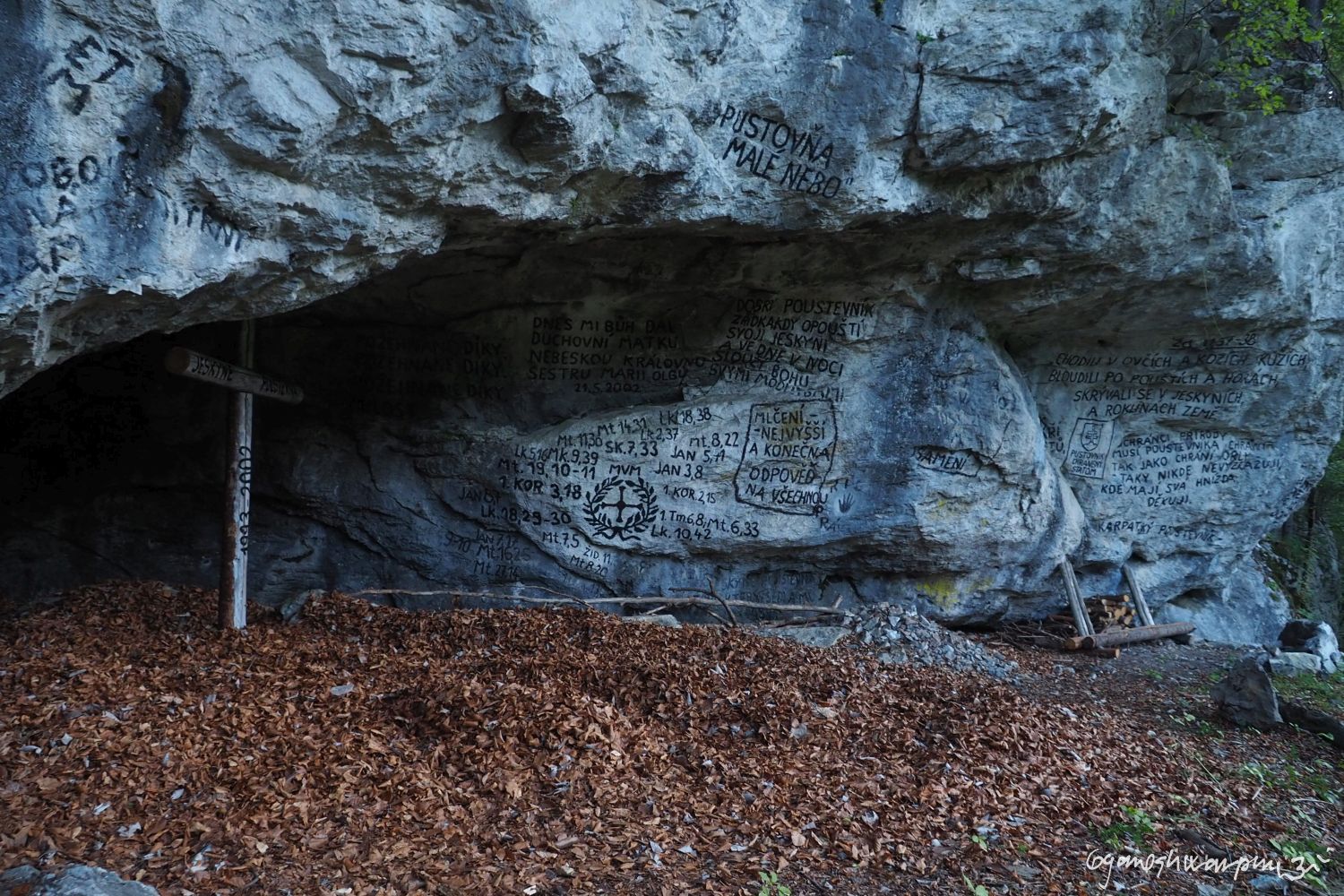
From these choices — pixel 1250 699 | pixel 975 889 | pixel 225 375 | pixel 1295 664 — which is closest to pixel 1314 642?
pixel 1295 664

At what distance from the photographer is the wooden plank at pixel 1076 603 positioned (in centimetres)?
891

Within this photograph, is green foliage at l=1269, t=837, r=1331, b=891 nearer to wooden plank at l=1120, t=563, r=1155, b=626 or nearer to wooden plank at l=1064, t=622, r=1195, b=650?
wooden plank at l=1064, t=622, r=1195, b=650

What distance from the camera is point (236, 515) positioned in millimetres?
5977

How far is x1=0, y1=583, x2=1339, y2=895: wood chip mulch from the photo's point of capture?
3457 mm

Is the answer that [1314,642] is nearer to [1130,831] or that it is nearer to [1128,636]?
[1128,636]

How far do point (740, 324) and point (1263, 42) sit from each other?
462cm

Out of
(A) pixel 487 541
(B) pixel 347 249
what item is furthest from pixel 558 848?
(A) pixel 487 541

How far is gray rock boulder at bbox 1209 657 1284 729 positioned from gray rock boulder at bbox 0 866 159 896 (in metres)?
6.46

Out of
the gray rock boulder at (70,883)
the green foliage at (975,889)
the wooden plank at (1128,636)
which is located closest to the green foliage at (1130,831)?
the green foliage at (975,889)

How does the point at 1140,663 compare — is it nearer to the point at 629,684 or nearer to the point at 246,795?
the point at 629,684

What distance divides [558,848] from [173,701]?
2.18 metres

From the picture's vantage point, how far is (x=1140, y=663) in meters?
8.16

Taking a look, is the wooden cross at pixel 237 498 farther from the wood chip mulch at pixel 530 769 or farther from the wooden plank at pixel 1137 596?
the wooden plank at pixel 1137 596

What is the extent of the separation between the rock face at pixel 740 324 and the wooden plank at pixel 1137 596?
143mm
